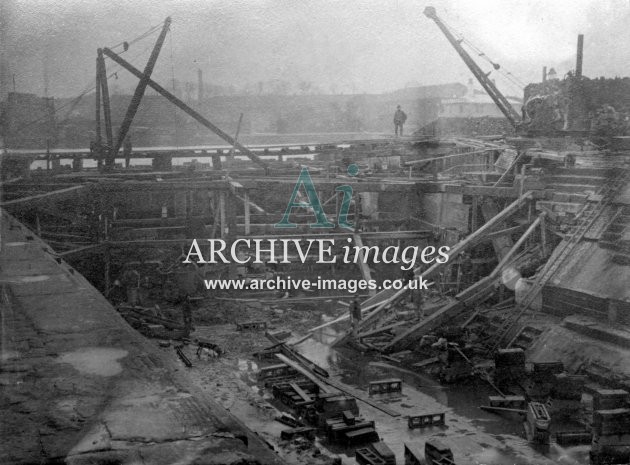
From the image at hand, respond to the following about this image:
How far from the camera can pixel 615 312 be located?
9547 mm

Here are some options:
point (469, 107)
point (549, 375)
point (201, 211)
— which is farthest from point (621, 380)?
point (469, 107)

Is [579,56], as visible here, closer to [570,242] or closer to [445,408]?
[570,242]

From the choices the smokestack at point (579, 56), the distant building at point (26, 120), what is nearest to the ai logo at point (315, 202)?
A: the distant building at point (26, 120)

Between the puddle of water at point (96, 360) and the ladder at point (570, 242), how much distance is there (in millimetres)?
7151

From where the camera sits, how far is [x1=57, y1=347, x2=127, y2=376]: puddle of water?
458cm

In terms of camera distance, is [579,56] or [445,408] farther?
[579,56]

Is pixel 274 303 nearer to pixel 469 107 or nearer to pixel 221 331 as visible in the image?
pixel 221 331

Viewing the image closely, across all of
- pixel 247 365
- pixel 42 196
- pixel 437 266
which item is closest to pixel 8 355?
pixel 247 365

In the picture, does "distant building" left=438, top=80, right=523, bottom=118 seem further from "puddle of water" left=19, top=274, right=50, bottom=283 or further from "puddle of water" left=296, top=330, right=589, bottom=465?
"puddle of water" left=19, top=274, right=50, bottom=283

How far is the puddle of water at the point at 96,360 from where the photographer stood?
15.0ft

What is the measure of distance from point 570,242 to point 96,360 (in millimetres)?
9147

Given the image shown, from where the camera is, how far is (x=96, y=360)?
189 inches

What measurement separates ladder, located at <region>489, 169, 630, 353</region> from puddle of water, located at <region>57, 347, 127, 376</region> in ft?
23.5

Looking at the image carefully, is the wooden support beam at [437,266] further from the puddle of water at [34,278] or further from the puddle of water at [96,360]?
the puddle of water at [96,360]
